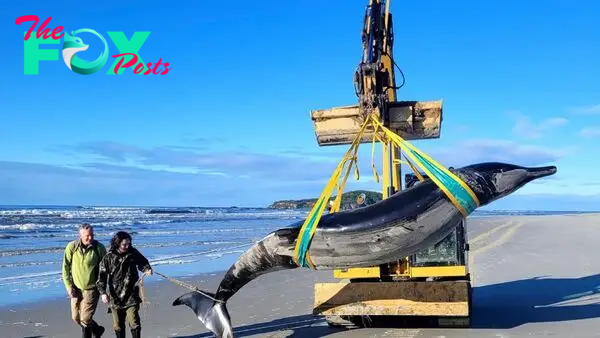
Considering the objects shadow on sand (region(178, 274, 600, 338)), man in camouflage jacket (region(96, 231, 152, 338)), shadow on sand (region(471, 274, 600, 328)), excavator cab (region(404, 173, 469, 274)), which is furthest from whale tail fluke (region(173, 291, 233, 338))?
shadow on sand (region(471, 274, 600, 328))

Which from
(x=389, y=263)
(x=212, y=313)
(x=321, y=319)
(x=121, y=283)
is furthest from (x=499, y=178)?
A: (x=321, y=319)

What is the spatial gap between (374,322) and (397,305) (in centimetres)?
94

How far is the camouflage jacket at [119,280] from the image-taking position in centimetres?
764

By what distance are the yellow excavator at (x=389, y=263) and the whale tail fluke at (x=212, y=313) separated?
1.78m

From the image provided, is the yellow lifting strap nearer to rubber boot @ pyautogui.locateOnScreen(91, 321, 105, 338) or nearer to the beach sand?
the beach sand

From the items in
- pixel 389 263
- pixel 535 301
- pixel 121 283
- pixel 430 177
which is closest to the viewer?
pixel 430 177

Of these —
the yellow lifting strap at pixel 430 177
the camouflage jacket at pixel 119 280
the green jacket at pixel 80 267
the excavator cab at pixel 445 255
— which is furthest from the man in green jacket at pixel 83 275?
the excavator cab at pixel 445 255

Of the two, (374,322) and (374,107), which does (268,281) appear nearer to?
(374,322)

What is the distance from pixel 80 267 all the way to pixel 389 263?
4.20 meters

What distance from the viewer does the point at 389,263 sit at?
8.78 meters

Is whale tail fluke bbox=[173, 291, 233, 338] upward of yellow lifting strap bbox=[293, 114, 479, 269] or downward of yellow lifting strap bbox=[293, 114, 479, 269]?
downward

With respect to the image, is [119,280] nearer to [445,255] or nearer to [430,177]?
[430,177]

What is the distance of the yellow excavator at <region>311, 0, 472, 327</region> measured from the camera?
8.26 m

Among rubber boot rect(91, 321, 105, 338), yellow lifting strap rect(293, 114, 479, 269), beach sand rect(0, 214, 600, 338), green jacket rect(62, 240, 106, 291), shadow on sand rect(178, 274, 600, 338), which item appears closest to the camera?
yellow lifting strap rect(293, 114, 479, 269)
